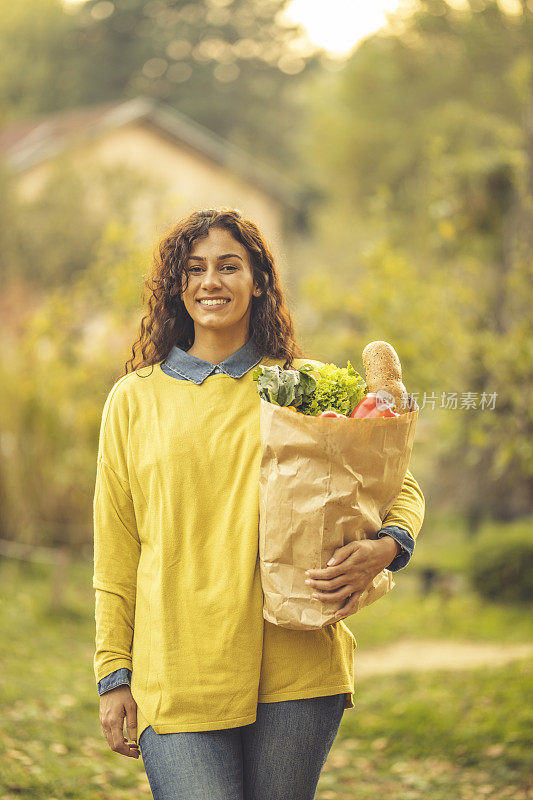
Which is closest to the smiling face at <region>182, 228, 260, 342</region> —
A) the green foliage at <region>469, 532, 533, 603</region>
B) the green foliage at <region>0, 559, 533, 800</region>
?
the green foliage at <region>0, 559, 533, 800</region>

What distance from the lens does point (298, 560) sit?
186cm

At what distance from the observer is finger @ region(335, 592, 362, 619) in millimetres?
1871

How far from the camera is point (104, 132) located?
19281 millimetres

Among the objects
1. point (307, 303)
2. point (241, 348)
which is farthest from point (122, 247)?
point (241, 348)

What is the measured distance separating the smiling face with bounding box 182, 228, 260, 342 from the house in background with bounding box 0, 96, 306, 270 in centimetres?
1447

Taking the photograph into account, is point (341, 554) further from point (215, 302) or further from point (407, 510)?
point (215, 302)

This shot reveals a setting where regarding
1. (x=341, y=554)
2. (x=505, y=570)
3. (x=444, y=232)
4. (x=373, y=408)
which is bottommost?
(x=505, y=570)

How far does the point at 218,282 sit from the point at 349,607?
0.78m

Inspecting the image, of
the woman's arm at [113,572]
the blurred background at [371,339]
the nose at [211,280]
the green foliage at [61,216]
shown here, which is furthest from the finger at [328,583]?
the green foliage at [61,216]

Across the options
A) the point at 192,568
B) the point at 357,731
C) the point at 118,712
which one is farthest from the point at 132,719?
the point at 357,731

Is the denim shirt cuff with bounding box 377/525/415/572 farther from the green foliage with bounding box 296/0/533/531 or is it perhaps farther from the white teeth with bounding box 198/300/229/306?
the green foliage with bounding box 296/0/533/531

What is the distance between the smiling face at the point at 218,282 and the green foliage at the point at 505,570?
7.20 metres

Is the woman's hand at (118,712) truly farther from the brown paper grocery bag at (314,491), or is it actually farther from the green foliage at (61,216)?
the green foliage at (61,216)

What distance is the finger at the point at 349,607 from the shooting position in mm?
1871
